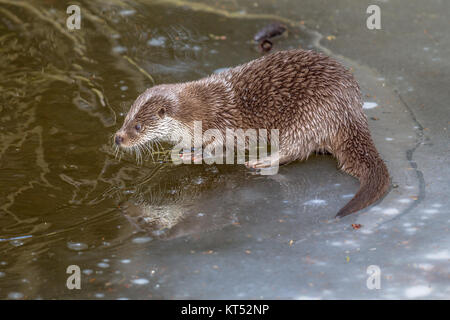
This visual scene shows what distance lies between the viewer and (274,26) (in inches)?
195

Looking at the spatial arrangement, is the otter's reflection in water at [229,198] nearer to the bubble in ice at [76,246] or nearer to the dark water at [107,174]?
the dark water at [107,174]

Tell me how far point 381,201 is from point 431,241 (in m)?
0.35

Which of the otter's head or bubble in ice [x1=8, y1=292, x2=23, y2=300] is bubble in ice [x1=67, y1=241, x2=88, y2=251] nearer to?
bubble in ice [x1=8, y1=292, x2=23, y2=300]

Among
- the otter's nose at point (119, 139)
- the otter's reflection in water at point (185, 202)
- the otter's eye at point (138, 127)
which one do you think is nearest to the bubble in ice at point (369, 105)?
the otter's reflection in water at point (185, 202)

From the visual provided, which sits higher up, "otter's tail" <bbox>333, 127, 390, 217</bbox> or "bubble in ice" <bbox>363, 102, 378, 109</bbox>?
"bubble in ice" <bbox>363, 102, 378, 109</bbox>

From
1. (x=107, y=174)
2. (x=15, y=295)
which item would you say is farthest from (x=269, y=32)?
(x=15, y=295)

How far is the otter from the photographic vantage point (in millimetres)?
3283

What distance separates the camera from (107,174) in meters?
3.36

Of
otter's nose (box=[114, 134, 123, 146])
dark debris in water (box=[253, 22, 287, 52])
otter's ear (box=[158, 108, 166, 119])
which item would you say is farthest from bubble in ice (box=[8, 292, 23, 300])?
dark debris in water (box=[253, 22, 287, 52])

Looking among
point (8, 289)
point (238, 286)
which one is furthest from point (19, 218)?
point (238, 286)

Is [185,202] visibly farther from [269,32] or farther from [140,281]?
[269,32]

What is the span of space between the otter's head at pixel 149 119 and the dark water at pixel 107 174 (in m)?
0.15

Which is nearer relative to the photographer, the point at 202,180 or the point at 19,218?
the point at 19,218
